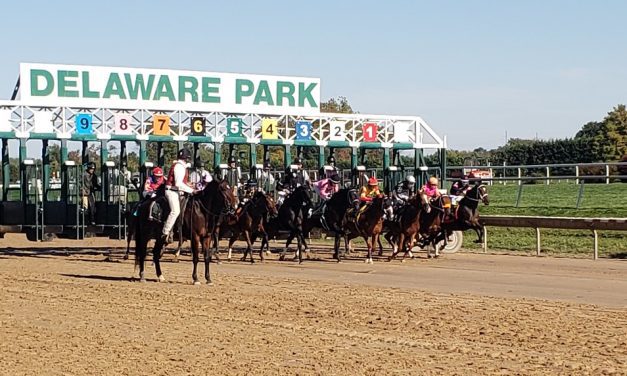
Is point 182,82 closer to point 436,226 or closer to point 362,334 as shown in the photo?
point 436,226

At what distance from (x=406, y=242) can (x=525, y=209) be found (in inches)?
355

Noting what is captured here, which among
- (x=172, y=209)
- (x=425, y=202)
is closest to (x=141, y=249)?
(x=172, y=209)

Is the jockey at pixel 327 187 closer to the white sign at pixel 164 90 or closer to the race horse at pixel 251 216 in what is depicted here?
the race horse at pixel 251 216

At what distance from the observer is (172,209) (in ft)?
64.3

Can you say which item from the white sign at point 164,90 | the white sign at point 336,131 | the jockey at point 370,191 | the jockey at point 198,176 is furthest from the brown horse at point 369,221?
the white sign at point 164,90

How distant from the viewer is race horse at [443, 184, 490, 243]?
1073 inches

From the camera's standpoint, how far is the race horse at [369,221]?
25797 millimetres

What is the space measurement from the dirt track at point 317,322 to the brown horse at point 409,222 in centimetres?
304

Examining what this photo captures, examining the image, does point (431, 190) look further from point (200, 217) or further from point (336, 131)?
point (200, 217)

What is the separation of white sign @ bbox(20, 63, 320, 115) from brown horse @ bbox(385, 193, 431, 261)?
20.5 ft

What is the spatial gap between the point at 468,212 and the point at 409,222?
1.94 meters

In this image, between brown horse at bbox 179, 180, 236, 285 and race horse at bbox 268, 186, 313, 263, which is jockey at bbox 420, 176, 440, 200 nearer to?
race horse at bbox 268, 186, 313, 263

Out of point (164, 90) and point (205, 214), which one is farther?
point (164, 90)

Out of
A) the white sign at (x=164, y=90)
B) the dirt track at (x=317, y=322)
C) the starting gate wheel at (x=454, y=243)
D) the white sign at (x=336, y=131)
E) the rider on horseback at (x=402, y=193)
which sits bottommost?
the dirt track at (x=317, y=322)
